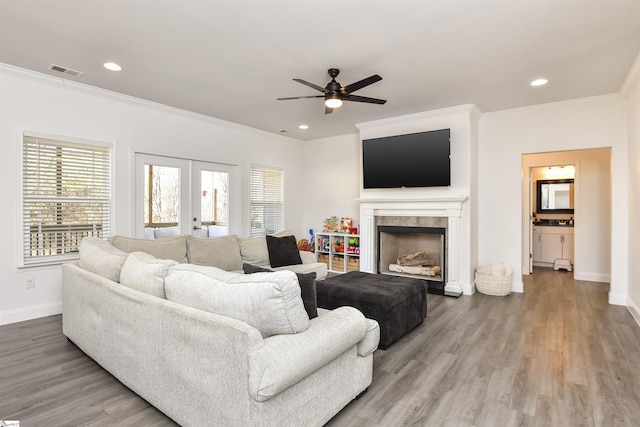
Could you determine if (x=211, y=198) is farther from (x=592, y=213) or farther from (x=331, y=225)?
(x=592, y=213)

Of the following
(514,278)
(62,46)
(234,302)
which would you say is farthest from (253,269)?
(514,278)

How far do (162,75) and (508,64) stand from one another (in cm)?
355

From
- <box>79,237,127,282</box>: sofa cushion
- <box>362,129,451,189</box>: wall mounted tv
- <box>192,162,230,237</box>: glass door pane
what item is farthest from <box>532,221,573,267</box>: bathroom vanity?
<box>79,237,127,282</box>: sofa cushion

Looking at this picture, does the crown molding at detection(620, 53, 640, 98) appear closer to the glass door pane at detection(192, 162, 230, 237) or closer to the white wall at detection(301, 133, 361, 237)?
the white wall at detection(301, 133, 361, 237)

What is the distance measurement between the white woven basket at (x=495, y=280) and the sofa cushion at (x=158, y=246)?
13.0 feet

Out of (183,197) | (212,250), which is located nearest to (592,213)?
(212,250)

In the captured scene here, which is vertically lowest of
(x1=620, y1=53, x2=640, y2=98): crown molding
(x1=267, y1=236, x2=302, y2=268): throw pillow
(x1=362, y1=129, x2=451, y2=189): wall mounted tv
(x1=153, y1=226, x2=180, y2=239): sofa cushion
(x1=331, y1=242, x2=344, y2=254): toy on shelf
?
(x1=331, y1=242, x2=344, y2=254): toy on shelf

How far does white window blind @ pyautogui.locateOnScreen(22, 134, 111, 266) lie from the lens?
3.66m

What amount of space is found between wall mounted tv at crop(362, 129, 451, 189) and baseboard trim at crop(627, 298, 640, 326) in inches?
96.0

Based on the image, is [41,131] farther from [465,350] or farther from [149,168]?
[465,350]

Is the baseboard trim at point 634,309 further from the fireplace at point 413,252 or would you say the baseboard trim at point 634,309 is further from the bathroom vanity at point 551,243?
the bathroom vanity at point 551,243

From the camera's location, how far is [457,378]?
2.48 m

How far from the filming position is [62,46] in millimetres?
3062

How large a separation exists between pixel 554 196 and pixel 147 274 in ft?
24.9
